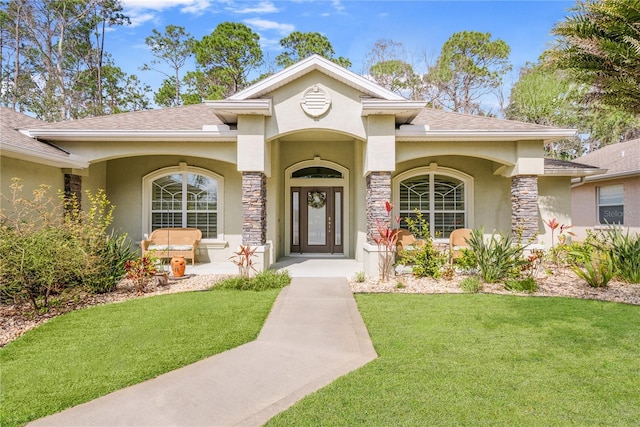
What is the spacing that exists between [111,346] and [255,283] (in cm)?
373

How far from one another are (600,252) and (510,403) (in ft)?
28.0

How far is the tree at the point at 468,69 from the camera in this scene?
26.8m

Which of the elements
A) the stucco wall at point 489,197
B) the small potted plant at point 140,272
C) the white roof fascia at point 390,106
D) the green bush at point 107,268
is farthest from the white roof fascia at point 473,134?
the green bush at point 107,268

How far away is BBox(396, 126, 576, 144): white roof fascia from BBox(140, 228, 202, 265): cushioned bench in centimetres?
693

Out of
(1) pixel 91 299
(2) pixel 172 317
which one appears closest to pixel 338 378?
(2) pixel 172 317

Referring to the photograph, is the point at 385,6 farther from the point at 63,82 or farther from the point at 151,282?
the point at 63,82

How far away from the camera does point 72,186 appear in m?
10.3

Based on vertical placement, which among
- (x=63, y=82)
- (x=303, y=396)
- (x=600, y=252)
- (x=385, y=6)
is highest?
(x=63, y=82)

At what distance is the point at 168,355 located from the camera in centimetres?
450

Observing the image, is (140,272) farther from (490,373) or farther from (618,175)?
(618,175)

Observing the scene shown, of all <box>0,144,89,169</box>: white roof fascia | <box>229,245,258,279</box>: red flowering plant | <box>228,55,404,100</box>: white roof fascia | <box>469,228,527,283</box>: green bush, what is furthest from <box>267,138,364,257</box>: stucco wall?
<box>0,144,89,169</box>: white roof fascia

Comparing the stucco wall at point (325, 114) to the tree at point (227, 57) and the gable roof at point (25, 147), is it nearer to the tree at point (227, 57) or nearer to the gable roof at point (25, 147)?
the gable roof at point (25, 147)

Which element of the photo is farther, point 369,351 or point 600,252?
point 600,252

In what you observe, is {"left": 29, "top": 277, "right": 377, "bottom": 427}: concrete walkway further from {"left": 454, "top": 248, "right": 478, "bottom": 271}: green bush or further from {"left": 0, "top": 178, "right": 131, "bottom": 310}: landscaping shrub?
{"left": 454, "top": 248, "right": 478, "bottom": 271}: green bush
